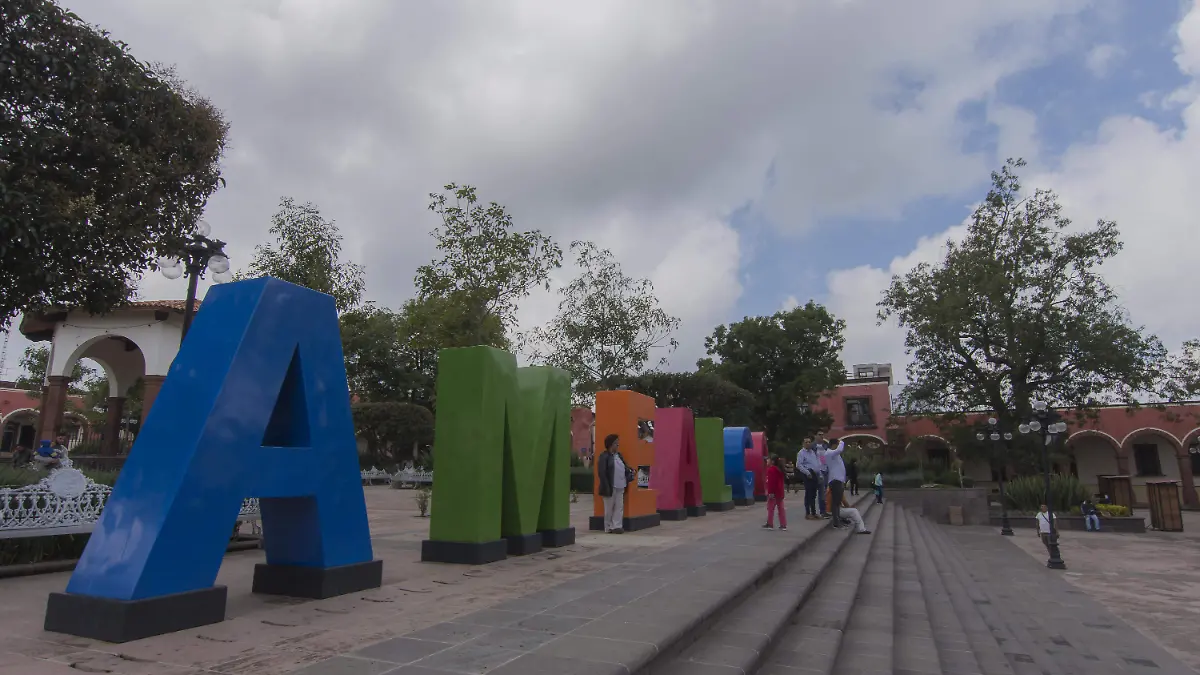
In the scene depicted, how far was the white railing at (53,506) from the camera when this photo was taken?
596 centimetres

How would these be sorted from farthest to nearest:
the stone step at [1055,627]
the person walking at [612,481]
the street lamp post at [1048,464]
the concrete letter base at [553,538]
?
1. the street lamp post at [1048,464]
2. the person walking at [612,481]
3. the concrete letter base at [553,538]
4. the stone step at [1055,627]

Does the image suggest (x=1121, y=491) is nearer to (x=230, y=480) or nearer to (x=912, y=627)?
(x=912, y=627)

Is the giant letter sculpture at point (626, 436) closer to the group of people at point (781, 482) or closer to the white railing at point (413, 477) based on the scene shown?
the group of people at point (781, 482)

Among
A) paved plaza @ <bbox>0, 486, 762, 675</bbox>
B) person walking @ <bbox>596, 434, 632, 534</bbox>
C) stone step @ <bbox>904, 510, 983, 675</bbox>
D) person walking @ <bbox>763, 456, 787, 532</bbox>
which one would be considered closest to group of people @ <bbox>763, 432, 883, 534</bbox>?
person walking @ <bbox>763, 456, 787, 532</bbox>

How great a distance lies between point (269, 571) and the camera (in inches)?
205

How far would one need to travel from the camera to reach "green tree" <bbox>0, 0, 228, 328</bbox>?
7914mm

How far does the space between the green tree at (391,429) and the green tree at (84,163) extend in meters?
18.5

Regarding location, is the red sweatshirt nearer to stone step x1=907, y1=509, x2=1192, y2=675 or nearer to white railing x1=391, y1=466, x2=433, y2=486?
stone step x1=907, y1=509, x2=1192, y2=675

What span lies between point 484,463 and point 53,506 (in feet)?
13.5

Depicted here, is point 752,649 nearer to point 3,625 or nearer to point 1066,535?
point 3,625

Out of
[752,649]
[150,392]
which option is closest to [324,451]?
[752,649]

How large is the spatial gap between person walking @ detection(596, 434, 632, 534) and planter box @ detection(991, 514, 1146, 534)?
19.9 meters

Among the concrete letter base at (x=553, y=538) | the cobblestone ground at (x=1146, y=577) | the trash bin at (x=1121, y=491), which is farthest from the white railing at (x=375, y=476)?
the trash bin at (x=1121, y=491)

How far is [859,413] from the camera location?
3900 cm
